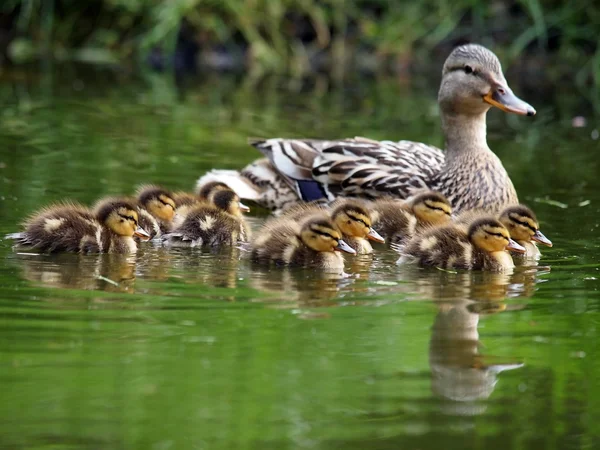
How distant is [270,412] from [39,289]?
1481mm

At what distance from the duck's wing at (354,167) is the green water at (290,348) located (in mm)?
371

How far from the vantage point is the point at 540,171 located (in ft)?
25.6

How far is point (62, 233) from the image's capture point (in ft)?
16.7

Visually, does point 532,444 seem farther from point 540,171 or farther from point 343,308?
point 540,171

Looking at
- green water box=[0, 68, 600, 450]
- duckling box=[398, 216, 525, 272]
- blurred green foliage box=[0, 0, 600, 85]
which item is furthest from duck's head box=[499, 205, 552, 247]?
blurred green foliage box=[0, 0, 600, 85]

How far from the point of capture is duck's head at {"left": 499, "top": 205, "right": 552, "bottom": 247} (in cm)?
540

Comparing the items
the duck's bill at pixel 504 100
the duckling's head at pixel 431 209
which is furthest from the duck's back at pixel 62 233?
the duck's bill at pixel 504 100

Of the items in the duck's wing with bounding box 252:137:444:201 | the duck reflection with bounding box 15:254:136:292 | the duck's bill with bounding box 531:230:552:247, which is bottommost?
the duck reflection with bounding box 15:254:136:292

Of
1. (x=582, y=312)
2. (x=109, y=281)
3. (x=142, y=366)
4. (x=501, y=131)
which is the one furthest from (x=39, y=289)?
(x=501, y=131)

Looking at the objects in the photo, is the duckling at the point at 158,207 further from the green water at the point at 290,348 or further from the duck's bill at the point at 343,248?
the duck's bill at the point at 343,248

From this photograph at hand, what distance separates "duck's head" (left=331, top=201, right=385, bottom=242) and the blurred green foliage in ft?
23.2

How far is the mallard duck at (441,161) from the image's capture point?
6219 millimetres

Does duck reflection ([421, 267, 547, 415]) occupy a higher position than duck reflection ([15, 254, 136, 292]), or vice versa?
duck reflection ([15, 254, 136, 292])

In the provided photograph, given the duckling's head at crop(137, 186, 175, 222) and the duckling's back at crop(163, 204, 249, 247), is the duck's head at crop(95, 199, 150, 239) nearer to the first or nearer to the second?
the duckling's back at crop(163, 204, 249, 247)
